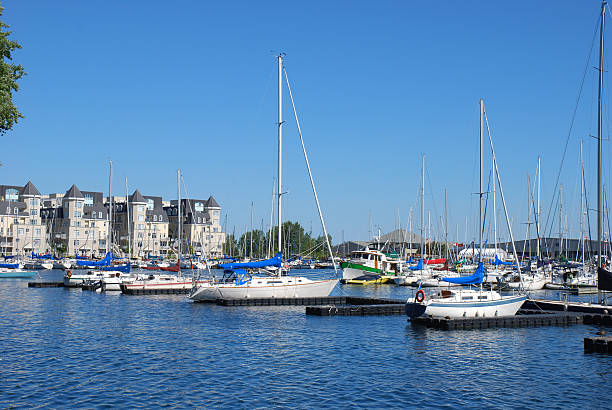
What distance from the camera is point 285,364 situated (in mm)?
31078

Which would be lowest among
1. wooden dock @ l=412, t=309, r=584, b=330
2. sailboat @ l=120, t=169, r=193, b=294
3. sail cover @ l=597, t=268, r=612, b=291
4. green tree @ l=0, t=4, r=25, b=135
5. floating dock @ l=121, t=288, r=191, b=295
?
wooden dock @ l=412, t=309, r=584, b=330

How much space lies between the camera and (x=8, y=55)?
32688 mm

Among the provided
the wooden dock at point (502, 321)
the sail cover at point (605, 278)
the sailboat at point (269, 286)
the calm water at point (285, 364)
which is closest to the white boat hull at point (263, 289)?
the sailboat at point (269, 286)

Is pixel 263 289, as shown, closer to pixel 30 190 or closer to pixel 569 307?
pixel 569 307

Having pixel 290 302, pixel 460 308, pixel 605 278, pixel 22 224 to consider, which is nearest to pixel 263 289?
pixel 290 302

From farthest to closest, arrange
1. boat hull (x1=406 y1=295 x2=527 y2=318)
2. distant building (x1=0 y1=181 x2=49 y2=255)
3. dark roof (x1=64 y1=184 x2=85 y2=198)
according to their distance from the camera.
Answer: dark roof (x1=64 y1=184 x2=85 y2=198) < distant building (x1=0 y1=181 x2=49 y2=255) < boat hull (x1=406 y1=295 x2=527 y2=318)

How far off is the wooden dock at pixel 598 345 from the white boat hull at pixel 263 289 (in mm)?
25497

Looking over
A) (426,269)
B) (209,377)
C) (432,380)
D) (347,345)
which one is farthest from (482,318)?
(426,269)

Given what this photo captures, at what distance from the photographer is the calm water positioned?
24734 mm

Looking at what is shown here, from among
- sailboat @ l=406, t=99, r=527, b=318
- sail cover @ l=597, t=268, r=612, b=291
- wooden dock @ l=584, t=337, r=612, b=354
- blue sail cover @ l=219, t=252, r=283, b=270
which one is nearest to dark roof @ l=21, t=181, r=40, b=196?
blue sail cover @ l=219, t=252, r=283, b=270

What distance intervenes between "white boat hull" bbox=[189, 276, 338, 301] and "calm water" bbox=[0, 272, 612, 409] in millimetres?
6903

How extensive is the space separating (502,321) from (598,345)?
33.1 ft

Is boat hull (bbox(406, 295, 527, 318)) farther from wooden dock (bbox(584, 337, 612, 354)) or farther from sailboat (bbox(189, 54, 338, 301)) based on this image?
sailboat (bbox(189, 54, 338, 301))

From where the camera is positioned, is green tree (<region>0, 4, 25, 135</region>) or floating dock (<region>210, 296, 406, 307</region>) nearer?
green tree (<region>0, 4, 25, 135</region>)
